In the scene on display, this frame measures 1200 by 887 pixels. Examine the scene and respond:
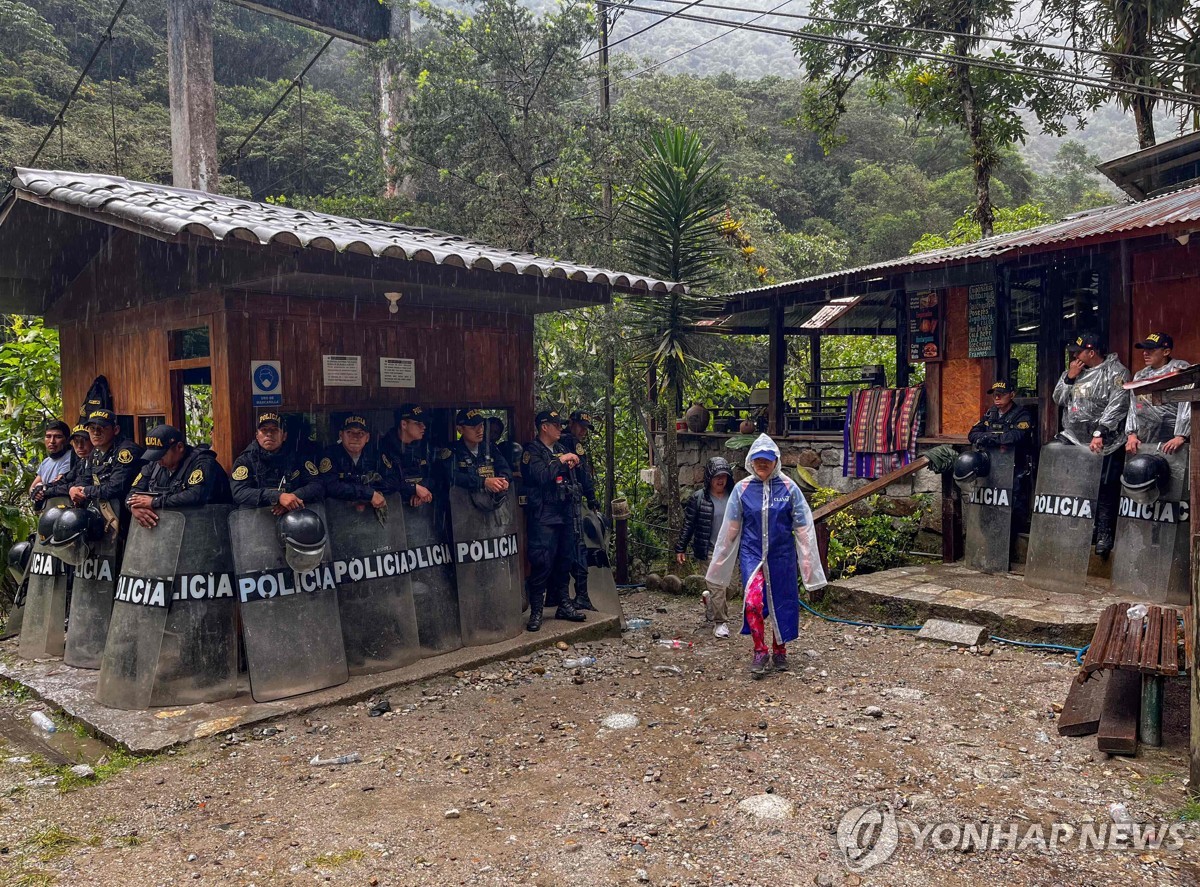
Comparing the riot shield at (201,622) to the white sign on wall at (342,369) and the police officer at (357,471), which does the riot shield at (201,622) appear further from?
the white sign on wall at (342,369)

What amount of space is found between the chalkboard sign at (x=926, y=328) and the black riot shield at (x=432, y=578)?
22.0 feet

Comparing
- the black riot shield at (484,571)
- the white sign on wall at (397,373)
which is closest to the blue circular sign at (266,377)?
the white sign on wall at (397,373)

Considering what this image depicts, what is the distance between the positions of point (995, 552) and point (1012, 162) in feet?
87.5

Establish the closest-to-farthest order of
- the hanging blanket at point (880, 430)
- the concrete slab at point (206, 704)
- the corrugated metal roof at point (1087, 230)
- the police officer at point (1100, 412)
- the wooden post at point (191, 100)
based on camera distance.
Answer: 1. the concrete slab at point (206, 704)
2. the corrugated metal roof at point (1087, 230)
3. the police officer at point (1100, 412)
4. the hanging blanket at point (880, 430)
5. the wooden post at point (191, 100)

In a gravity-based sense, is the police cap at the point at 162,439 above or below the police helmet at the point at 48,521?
above

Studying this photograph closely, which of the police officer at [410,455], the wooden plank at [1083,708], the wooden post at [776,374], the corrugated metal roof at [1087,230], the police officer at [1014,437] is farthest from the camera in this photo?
the wooden post at [776,374]

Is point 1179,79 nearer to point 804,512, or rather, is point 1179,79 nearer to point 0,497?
point 804,512

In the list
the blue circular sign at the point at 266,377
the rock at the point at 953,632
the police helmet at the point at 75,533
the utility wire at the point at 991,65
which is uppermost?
the utility wire at the point at 991,65

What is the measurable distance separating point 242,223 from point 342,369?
1828 mm

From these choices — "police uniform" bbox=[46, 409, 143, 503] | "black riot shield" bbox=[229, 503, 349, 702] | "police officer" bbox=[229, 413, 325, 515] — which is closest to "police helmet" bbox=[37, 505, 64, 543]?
"police uniform" bbox=[46, 409, 143, 503]

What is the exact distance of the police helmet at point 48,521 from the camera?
6.71 m

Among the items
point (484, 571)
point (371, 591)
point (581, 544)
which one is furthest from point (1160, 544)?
point (371, 591)

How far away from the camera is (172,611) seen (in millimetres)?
5758

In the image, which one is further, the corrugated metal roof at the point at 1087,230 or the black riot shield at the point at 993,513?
the black riot shield at the point at 993,513
